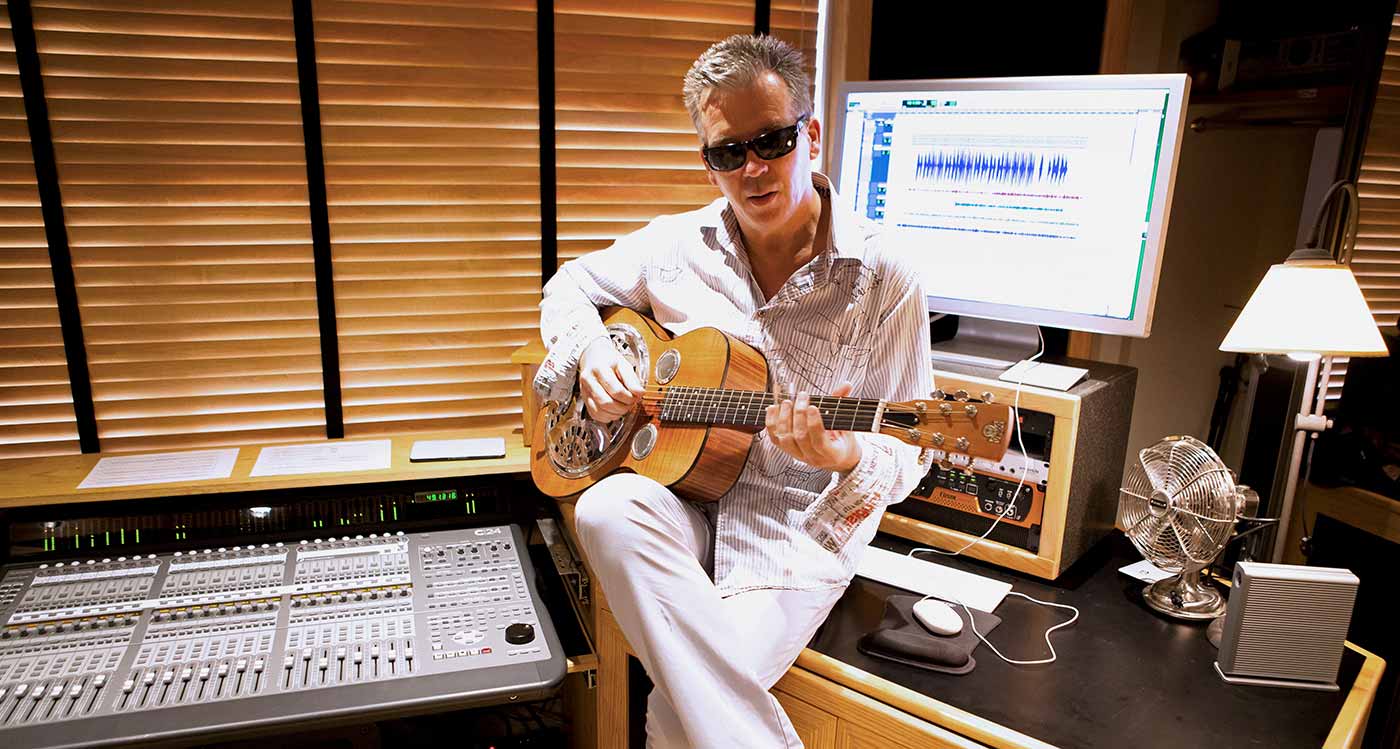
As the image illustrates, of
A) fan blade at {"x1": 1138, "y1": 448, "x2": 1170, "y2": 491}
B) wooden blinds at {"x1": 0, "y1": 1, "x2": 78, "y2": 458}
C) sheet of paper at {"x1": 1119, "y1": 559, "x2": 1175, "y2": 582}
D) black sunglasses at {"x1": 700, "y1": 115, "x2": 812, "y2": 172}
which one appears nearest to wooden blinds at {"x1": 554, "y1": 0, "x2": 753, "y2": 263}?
black sunglasses at {"x1": 700, "y1": 115, "x2": 812, "y2": 172}

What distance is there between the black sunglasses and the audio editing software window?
0.29m

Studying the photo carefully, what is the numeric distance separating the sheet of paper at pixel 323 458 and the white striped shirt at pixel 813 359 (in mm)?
621

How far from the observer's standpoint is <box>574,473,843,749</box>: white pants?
133cm

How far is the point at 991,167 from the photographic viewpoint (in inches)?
69.4

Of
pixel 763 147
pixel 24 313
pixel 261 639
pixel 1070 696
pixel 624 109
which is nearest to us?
pixel 1070 696

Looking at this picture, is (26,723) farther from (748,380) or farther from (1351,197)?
(1351,197)

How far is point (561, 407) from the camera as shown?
5.97 ft

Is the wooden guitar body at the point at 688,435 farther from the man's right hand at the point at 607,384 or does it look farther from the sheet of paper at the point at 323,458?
the sheet of paper at the point at 323,458

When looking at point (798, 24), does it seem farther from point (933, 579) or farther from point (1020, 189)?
point (933, 579)

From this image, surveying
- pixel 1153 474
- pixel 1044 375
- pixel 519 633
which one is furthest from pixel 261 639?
pixel 1153 474

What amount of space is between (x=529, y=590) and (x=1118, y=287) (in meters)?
1.34

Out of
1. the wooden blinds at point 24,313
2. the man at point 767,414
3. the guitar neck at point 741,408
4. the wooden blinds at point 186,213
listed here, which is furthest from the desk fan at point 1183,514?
the wooden blinds at point 24,313

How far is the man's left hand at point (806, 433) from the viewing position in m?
1.27

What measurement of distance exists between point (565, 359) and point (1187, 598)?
1.31 metres
